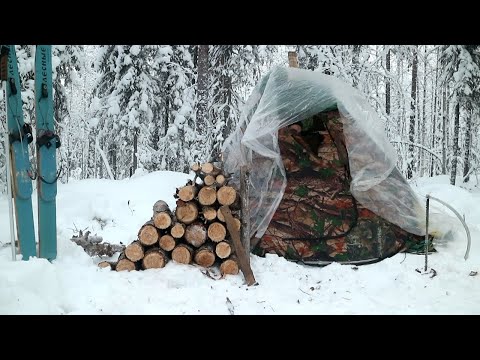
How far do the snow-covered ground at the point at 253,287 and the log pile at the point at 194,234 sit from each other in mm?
183

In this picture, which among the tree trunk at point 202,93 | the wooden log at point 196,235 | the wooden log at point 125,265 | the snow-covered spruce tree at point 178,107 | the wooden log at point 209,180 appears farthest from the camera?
Result: the snow-covered spruce tree at point 178,107

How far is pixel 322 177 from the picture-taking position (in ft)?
18.2

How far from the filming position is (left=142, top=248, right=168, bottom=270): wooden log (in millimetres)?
4453

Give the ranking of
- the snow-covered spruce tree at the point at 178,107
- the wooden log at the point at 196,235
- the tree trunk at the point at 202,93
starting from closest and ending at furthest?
1. the wooden log at the point at 196,235
2. the tree trunk at the point at 202,93
3. the snow-covered spruce tree at the point at 178,107

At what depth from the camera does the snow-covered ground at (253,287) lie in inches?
133

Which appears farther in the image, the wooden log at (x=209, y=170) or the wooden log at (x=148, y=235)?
the wooden log at (x=209, y=170)

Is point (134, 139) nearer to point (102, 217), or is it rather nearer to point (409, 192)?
point (102, 217)

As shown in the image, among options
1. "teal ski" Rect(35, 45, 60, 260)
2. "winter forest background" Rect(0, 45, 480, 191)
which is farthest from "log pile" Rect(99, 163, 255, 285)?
"winter forest background" Rect(0, 45, 480, 191)

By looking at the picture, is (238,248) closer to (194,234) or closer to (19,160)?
(194,234)

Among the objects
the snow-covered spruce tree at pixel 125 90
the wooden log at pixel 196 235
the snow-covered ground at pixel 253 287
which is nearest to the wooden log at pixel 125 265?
the snow-covered ground at pixel 253 287

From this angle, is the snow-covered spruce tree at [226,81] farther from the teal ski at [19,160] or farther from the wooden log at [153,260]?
the teal ski at [19,160]

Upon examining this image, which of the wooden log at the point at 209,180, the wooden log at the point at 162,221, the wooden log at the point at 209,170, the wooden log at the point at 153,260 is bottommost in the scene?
the wooden log at the point at 153,260

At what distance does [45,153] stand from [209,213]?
87.4 inches

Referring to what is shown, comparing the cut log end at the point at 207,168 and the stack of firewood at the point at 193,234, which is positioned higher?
the cut log end at the point at 207,168
